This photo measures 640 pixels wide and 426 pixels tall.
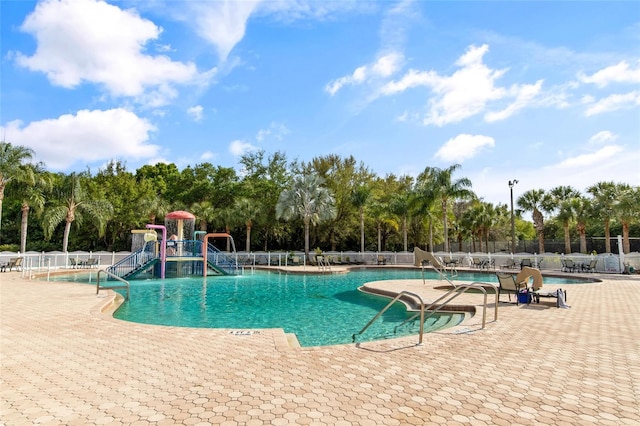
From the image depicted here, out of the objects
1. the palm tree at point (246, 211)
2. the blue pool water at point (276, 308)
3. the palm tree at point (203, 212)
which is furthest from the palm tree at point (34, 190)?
the palm tree at point (246, 211)

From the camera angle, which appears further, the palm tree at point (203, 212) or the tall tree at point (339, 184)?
the tall tree at point (339, 184)

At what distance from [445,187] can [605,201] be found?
43.5ft

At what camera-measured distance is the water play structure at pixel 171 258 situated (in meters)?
19.6

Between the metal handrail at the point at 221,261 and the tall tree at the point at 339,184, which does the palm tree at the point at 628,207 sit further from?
the metal handrail at the point at 221,261

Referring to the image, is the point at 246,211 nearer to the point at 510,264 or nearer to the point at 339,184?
the point at 339,184

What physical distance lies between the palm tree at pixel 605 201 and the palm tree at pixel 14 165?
40198mm

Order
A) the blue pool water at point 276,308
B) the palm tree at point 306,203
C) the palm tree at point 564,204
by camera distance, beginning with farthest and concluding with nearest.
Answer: the palm tree at point 564,204 → the palm tree at point 306,203 → the blue pool water at point 276,308

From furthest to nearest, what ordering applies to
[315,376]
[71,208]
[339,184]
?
[339,184]
[71,208]
[315,376]

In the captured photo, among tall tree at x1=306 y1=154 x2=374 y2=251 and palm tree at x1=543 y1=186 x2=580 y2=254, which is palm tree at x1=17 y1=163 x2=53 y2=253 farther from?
palm tree at x1=543 y1=186 x2=580 y2=254

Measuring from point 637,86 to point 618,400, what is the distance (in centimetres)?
1081

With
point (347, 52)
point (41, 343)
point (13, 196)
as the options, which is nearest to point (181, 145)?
point (13, 196)

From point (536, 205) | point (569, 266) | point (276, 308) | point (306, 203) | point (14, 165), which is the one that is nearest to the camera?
point (276, 308)

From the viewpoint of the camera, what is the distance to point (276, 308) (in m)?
11.6

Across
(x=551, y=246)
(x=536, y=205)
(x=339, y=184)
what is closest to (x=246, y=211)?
(x=339, y=184)
